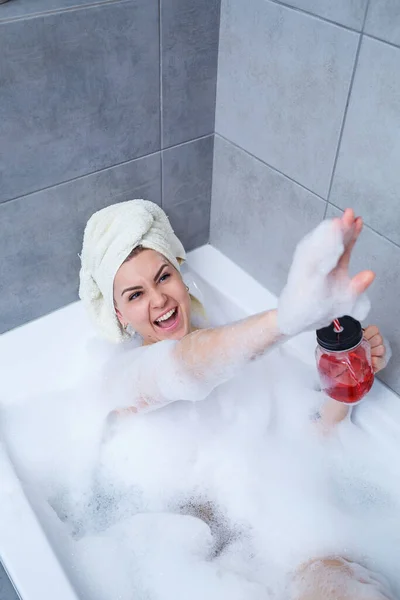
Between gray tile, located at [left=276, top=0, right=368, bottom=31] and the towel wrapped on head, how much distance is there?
19.7 inches

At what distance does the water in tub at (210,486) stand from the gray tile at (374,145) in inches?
16.1

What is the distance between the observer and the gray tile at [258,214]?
1349 millimetres

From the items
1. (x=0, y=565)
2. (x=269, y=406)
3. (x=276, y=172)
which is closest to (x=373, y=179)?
(x=276, y=172)

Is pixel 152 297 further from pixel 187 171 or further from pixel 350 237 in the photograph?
pixel 350 237

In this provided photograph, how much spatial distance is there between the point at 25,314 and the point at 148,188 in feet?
1.39

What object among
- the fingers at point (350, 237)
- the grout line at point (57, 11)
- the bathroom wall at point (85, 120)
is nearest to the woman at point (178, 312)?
the fingers at point (350, 237)

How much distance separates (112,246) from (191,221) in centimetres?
43

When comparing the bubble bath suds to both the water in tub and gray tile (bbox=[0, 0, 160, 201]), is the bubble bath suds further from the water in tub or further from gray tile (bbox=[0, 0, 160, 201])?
gray tile (bbox=[0, 0, 160, 201])

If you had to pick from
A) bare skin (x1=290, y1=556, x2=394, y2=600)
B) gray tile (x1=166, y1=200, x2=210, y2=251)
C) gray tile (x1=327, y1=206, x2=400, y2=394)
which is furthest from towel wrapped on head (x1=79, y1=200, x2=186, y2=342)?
bare skin (x1=290, y1=556, x2=394, y2=600)

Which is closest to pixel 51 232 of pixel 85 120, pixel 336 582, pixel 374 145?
pixel 85 120

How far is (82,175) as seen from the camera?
51.5 inches

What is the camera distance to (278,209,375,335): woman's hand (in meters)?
0.75

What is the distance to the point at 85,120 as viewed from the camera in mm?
1234

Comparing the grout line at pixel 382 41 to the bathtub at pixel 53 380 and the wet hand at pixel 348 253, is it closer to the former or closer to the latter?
the wet hand at pixel 348 253
